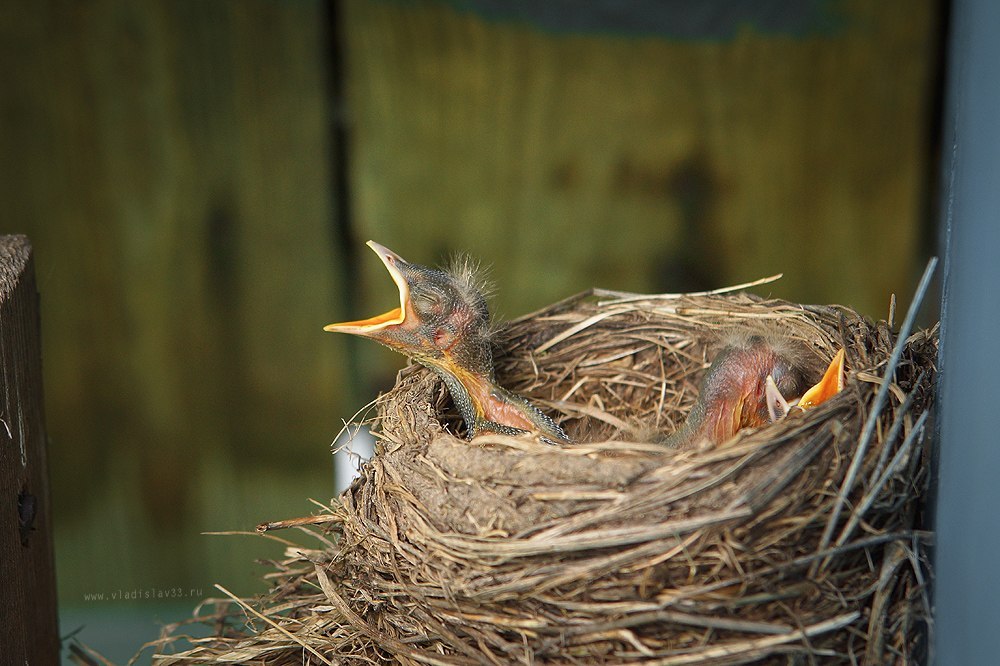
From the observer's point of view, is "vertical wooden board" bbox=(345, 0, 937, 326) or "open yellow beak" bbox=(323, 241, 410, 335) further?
"vertical wooden board" bbox=(345, 0, 937, 326)

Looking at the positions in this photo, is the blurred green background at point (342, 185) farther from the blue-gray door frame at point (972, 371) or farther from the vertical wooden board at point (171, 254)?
the blue-gray door frame at point (972, 371)

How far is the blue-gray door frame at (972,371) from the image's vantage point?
0.63 metres

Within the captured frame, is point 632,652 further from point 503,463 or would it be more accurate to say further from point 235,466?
point 235,466

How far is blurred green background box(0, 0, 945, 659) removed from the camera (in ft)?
4.66

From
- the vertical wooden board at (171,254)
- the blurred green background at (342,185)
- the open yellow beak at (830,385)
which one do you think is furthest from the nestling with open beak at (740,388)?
the vertical wooden board at (171,254)

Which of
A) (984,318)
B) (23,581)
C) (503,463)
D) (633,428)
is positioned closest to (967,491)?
(984,318)

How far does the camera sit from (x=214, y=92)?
1.46 m

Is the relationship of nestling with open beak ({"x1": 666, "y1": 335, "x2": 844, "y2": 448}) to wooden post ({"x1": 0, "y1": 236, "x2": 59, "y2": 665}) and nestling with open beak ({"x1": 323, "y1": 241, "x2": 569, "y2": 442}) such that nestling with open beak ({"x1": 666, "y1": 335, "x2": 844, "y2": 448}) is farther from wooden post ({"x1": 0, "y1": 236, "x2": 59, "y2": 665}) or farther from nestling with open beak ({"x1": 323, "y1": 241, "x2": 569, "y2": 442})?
wooden post ({"x1": 0, "y1": 236, "x2": 59, "y2": 665})

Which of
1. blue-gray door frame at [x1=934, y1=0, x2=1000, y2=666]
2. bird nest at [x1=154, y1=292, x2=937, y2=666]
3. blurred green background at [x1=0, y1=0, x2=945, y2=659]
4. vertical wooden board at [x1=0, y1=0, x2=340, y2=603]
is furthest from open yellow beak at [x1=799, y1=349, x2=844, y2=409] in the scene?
vertical wooden board at [x1=0, y1=0, x2=340, y2=603]

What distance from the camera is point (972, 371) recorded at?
0.67 meters

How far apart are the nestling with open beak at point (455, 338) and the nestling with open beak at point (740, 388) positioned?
0.57 feet

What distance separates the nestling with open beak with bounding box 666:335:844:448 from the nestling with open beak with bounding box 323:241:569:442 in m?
0.17

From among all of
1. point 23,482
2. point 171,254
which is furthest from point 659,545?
point 171,254

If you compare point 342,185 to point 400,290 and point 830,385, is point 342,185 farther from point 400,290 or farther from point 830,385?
point 830,385
